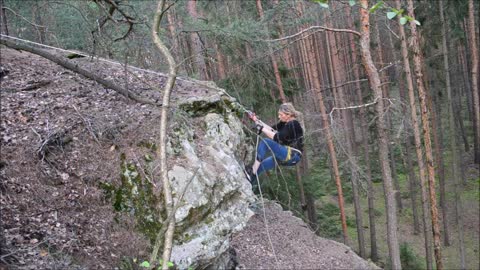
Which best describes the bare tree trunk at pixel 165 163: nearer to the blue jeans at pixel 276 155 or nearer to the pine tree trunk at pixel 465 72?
the blue jeans at pixel 276 155

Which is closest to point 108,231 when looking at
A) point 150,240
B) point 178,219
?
point 150,240

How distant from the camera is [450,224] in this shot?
19.7m

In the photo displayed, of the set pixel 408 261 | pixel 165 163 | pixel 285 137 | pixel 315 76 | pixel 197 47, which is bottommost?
pixel 408 261

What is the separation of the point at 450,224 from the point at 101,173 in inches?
750

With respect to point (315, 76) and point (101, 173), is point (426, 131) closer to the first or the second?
point (315, 76)

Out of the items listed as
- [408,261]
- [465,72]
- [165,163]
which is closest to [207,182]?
[165,163]

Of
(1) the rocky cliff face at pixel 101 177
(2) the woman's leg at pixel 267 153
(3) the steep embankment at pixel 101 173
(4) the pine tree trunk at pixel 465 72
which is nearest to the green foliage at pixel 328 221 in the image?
(2) the woman's leg at pixel 267 153

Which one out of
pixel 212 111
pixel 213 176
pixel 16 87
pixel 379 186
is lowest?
pixel 379 186

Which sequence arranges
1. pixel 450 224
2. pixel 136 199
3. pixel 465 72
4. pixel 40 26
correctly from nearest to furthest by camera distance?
pixel 136 199 < pixel 40 26 < pixel 450 224 < pixel 465 72

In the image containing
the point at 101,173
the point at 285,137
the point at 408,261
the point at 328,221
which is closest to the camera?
the point at 101,173

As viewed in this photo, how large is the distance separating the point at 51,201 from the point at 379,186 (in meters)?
21.6

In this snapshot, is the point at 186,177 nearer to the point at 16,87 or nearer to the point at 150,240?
the point at 150,240

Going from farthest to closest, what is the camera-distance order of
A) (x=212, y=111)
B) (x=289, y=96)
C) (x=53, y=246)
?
(x=289, y=96) < (x=212, y=111) < (x=53, y=246)

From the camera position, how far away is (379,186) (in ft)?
77.5
